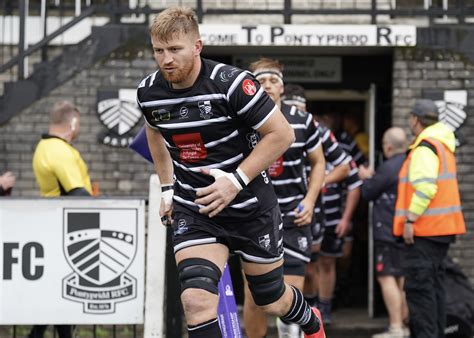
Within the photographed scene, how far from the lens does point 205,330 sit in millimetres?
5828

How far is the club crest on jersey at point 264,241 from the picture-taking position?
6195mm

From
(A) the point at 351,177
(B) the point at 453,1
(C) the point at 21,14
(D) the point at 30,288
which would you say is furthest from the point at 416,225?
(C) the point at 21,14

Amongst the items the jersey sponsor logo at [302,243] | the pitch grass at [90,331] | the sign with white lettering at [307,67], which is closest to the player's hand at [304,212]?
the jersey sponsor logo at [302,243]

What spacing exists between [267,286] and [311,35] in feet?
17.3

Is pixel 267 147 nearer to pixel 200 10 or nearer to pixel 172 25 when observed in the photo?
pixel 172 25

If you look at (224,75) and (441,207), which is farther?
(441,207)

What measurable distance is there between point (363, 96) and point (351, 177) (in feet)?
6.25

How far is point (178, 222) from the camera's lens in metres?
6.11

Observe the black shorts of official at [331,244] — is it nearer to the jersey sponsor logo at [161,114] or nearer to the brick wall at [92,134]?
the brick wall at [92,134]

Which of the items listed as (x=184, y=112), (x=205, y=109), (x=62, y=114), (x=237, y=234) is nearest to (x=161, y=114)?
(x=184, y=112)

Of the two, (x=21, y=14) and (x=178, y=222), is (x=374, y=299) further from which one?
(x=178, y=222)

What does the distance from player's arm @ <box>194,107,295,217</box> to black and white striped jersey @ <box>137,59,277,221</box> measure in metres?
0.07

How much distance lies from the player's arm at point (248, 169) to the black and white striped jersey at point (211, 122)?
7 centimetres

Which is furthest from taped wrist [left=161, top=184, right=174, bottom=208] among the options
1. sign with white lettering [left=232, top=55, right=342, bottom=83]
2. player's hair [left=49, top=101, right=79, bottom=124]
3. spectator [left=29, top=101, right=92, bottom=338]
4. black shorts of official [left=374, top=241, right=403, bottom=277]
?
sign with white lettering [left=232, top=55, right=342, bottom=83]
